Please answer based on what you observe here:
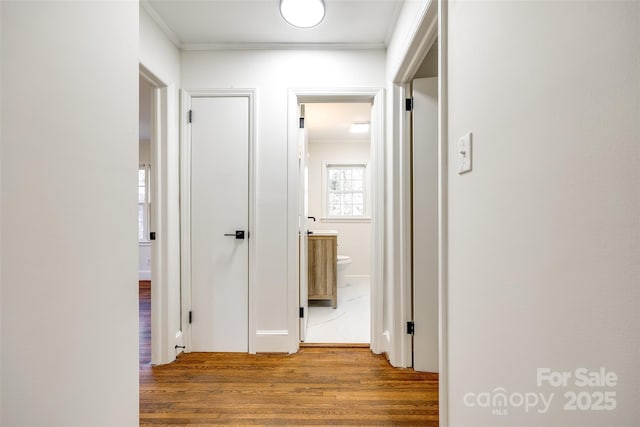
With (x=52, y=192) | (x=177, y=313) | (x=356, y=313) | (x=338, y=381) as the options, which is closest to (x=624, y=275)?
(x=52, y=192)

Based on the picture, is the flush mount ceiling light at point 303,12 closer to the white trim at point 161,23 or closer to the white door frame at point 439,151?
the white door frame at point 439,151

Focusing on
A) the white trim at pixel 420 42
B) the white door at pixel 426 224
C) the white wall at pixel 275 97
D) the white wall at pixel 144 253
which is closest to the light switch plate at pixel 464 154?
the white trim at pixel 420 42

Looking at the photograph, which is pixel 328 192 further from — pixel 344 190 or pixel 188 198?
pixel 188 198

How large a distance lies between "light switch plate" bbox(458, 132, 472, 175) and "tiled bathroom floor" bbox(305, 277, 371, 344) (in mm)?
1988

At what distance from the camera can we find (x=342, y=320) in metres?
3.23

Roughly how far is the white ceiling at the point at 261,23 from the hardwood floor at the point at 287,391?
2.34 m

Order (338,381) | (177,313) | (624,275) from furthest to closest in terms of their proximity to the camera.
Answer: (177,313), (338,381), (624,275)

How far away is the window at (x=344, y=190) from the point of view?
560 centimetres

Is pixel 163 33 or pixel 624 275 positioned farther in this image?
pixel 163 33

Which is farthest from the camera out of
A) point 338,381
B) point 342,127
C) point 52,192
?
point 342,127

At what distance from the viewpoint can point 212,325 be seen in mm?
2447

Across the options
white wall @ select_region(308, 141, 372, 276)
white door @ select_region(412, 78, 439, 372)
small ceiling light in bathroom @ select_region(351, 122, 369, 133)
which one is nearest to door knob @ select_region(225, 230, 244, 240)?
white door @ select_region(412, 78, 439, 372)

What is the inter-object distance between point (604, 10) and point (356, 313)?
3263 mm

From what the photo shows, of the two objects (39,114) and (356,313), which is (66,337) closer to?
(39,114)
